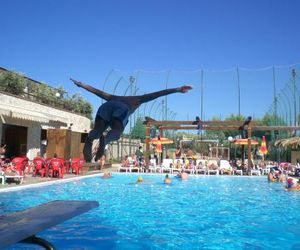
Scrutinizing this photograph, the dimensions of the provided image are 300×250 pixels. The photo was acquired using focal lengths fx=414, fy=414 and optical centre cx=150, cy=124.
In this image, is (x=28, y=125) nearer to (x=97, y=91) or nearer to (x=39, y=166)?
(x=39, y=166)

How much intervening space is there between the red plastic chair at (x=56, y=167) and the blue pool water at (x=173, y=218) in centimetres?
105

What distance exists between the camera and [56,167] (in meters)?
17.7

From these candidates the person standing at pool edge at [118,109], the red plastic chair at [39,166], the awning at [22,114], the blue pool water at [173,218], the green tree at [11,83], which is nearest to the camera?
the blue pool water at [173,218]

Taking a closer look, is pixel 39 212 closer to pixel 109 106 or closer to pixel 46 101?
pixel 109 106

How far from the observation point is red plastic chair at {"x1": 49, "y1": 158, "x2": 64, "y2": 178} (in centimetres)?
1755

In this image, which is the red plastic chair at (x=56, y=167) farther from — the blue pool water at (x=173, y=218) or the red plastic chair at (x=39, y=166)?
the blue pool water at (x=173, y=218)

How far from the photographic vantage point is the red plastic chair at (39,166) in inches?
688

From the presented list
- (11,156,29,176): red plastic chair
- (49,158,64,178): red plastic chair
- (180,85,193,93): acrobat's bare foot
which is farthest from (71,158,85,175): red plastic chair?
(180,85,193,93): acrobat's bare foot

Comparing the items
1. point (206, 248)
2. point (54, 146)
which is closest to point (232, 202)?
point (206, 248)

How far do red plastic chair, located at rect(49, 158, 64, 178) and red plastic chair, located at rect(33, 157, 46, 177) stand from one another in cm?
29

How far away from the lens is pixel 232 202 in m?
12.9

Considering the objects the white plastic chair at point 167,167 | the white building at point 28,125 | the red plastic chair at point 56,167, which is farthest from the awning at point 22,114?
the white plastic chair at point 167,167

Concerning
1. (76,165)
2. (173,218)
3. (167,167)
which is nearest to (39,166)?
(76,165)

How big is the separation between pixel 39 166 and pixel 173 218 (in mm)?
9538
